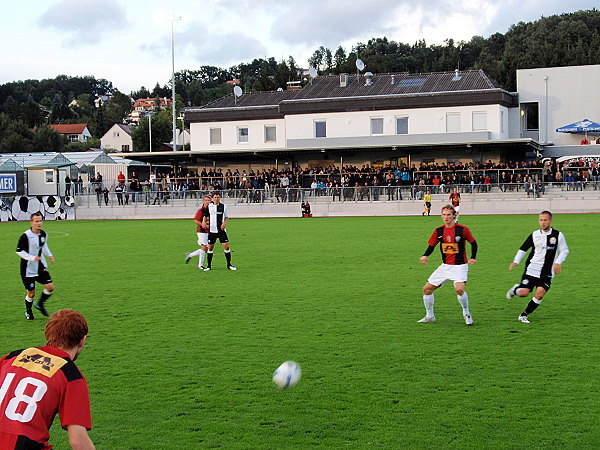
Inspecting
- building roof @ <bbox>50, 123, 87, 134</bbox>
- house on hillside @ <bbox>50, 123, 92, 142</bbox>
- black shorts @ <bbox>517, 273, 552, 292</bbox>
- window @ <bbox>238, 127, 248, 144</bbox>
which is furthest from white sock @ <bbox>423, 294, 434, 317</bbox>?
building roof @ <bbox>50, 123, 87, 134</bbox>

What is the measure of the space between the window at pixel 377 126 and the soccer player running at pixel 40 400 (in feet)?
187

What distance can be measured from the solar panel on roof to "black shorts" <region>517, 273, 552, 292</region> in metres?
50.6

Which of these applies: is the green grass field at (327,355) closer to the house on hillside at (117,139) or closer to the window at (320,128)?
the window at (320,128)

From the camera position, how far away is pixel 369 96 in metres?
59.8

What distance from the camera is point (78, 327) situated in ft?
13.9

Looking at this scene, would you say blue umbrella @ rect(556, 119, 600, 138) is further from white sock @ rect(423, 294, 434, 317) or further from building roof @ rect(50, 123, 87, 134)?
building roof @ rect(50, 123, 87, 134)

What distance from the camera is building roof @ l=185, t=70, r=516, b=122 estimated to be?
5762 centimetres

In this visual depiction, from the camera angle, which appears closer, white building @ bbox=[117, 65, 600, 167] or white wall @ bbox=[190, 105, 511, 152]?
white building @ bbox=[117, 65, 600, 167]

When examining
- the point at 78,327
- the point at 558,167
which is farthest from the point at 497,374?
the point at 558,167

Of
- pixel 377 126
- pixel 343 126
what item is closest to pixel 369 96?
pixel 377 126

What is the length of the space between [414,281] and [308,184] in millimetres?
37452

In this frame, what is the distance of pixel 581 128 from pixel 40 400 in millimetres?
55704

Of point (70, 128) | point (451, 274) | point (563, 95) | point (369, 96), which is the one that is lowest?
point (451, 274)

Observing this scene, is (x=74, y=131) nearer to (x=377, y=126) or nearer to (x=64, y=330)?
(x=377, y=126)
